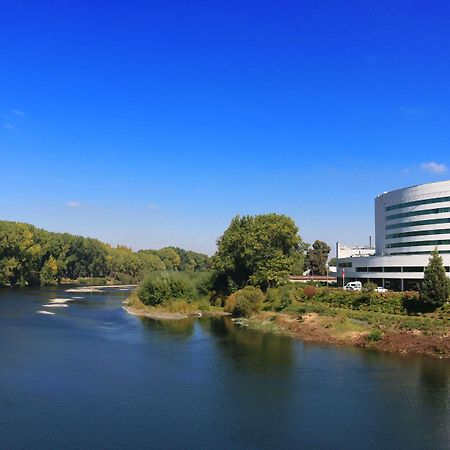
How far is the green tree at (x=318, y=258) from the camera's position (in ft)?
581

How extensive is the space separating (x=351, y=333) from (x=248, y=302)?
26.3 meters

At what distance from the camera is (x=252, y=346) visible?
61781 mm

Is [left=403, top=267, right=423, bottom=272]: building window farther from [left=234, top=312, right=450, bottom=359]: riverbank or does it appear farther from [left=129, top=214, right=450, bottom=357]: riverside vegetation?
[left=234, top=312, right=450, bottom=359]: riverbank

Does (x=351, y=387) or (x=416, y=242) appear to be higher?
(x=416, y=242)

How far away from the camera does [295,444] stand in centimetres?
3094

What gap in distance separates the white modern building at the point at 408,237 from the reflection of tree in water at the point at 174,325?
41.9 meters

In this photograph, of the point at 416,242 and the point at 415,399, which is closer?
the point at 415,399

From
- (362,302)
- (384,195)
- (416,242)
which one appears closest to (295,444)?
(362,302)

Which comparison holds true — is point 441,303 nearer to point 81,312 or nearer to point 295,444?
point 295,444

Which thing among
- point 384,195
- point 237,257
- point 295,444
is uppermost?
point 384,195

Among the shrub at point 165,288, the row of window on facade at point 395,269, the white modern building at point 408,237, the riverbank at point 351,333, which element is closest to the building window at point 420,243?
the white modern building at point 408,237

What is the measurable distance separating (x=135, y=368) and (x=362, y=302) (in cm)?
4238

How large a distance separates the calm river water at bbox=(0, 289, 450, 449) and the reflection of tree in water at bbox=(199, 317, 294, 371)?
0.77 feet

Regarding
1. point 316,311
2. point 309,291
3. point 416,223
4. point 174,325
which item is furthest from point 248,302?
point 416,223
